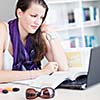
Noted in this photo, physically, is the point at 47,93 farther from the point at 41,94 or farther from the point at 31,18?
the point at 31,18

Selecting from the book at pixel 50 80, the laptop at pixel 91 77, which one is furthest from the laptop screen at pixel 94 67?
the book at pixel 50 80

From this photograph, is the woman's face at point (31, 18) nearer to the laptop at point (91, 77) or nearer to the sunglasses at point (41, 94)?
the laptop at point (91, 77)

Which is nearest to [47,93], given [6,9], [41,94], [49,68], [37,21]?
[41,94]

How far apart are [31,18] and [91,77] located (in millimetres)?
723

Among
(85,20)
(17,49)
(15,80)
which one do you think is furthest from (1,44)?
(85,20)

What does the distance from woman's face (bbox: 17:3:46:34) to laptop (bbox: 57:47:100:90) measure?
0.62 metres

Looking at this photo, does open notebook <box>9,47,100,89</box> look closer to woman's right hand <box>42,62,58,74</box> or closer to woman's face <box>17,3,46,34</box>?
woman's right hand <box>42,62,58,74</box>

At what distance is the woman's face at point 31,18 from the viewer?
6.33 feet

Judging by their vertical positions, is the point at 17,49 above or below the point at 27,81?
above

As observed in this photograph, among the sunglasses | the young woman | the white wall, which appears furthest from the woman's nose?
the white wall

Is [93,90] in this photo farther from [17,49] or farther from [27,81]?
[17,49]

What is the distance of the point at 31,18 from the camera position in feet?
6.37

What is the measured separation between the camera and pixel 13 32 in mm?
1970

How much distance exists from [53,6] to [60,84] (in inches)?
98.6
